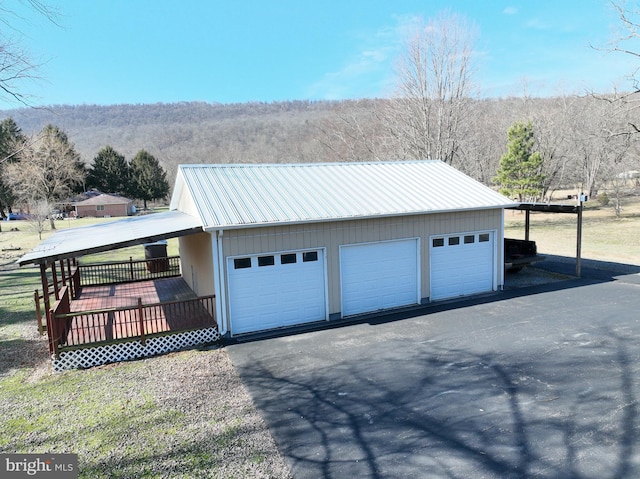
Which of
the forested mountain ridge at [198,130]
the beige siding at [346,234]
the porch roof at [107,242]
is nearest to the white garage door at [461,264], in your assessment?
the beige siding at [346,234]

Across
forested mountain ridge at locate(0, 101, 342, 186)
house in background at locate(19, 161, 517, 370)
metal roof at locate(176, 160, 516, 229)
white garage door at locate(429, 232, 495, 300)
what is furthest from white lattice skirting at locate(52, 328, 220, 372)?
forested mountain ridge at locate(0, 101, 342, 186)

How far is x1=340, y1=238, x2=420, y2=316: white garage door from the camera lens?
11438 mm

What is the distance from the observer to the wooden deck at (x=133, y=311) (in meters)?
9.45

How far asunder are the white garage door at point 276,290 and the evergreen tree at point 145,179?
2473 inches

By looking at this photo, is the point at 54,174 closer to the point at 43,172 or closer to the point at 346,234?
the point at 43,172

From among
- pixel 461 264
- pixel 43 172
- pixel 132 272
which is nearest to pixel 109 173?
pixel 43 172

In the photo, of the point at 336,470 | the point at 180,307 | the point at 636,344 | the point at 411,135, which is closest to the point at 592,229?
the point at 411,135

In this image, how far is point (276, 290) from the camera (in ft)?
34.8

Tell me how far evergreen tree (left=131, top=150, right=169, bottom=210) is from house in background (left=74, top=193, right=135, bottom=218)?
9011mm

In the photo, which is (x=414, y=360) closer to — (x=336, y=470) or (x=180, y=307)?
(x=336, y=470)

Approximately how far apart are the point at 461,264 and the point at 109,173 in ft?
208

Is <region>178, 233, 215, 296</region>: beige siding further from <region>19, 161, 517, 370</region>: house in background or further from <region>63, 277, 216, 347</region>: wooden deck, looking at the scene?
<region>63, 277, 216, 347</region>: wooden deck

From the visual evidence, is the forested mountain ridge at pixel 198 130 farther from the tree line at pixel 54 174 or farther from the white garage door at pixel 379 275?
the white garage door at pixel 379 275

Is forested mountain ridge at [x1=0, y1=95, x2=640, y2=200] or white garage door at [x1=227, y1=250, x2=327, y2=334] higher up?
forested mountain ridge at [x1=0, y1=95, x2=640, y2=200]
